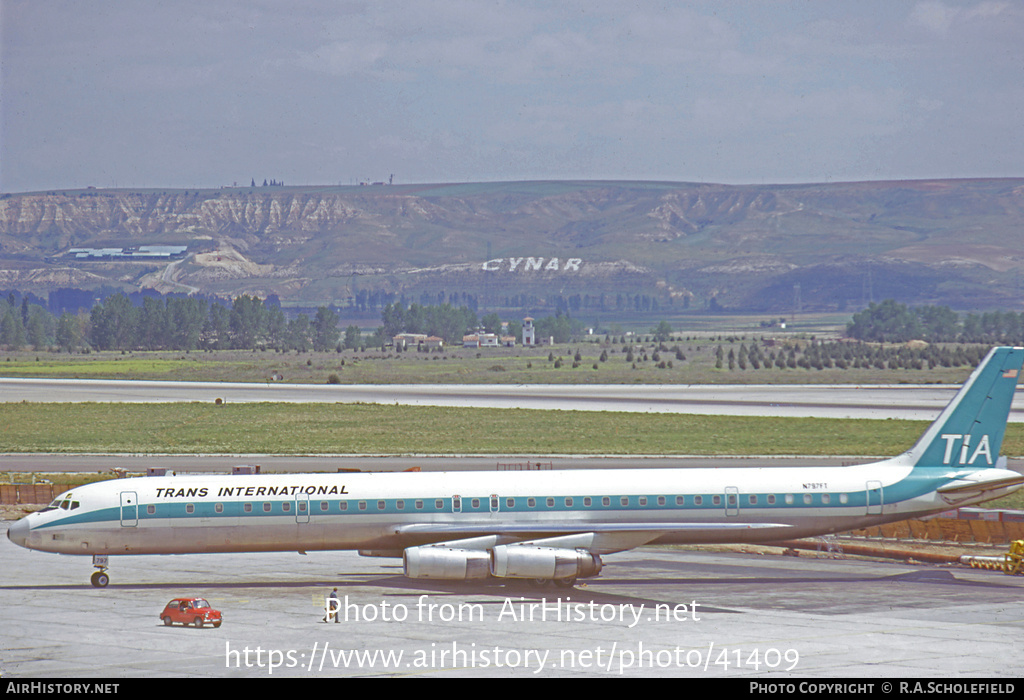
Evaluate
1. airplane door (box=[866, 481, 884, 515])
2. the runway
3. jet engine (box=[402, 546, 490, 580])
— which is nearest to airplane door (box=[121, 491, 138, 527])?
jet engine (box=[402, 546, 490, 580])

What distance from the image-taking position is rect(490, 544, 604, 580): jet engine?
110ft

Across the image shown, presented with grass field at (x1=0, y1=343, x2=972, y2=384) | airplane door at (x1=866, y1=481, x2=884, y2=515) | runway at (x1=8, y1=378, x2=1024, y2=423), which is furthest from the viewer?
grass field at (x1=0, y1=343, x2=972, y2=384)

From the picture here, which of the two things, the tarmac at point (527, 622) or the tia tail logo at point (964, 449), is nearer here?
the tarmac at point (527, 622)

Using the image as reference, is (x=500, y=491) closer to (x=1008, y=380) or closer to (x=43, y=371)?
(x=1008, y=380)

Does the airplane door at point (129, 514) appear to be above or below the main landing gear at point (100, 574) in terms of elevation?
above

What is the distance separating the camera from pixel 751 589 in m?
35.0

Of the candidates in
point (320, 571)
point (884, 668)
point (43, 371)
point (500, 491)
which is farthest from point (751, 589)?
point (43, 371)

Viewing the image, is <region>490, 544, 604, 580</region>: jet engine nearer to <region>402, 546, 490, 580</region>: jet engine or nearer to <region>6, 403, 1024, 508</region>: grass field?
<region>402, 546, 490, 580</region>: jet engine

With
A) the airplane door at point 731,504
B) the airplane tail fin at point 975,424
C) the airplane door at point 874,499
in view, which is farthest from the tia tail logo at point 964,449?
the airplane door at point 731,504

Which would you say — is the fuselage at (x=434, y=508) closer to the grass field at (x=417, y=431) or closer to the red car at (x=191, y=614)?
the red car at (x=191, y=614)

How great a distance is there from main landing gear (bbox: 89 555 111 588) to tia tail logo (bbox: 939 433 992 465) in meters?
25.6

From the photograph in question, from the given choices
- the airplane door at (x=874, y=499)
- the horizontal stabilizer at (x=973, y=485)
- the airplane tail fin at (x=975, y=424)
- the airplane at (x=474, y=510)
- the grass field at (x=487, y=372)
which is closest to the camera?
the airplane at (x=474, y=510)

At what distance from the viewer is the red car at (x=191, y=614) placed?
2956 cm

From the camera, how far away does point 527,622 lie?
30.1m
